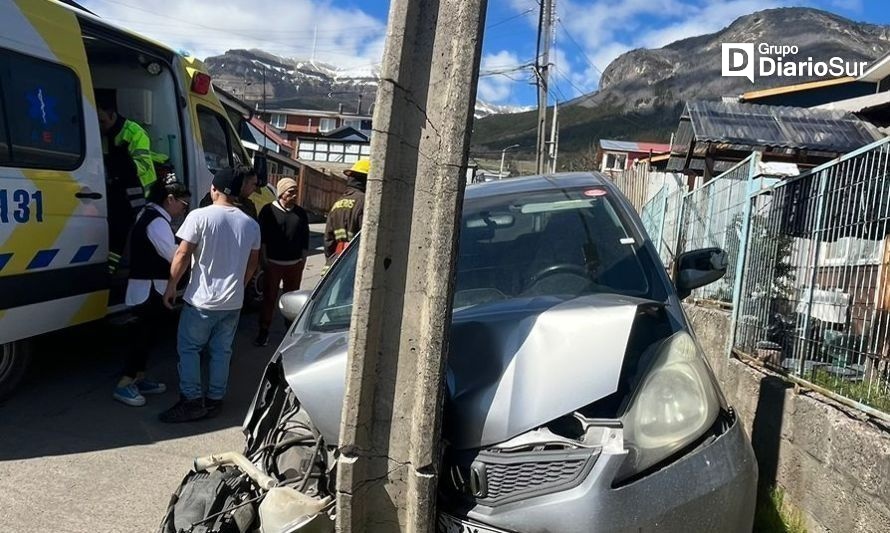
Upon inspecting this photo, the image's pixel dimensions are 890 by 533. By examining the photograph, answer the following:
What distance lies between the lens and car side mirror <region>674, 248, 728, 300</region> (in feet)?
10.8

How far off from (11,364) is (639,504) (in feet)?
15.5

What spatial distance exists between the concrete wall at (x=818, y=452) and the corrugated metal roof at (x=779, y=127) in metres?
5.67

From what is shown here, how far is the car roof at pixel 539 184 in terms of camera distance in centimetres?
360

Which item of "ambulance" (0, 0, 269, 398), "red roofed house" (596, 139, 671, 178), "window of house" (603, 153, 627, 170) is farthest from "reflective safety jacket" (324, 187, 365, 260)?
"window of house" (603, 153, 627, 170)

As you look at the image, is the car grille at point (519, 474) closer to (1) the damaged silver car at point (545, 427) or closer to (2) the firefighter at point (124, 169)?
(1) the damaged silver car at point (545, 427)

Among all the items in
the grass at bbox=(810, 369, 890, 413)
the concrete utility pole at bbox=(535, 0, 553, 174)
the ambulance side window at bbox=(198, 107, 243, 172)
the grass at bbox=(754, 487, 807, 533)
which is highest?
the concrete utility pole at bbox=(535, 0, 553, 174)

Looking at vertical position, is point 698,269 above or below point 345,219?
below

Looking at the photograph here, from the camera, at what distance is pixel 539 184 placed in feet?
12.1

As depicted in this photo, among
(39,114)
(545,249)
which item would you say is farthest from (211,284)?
(545,249)

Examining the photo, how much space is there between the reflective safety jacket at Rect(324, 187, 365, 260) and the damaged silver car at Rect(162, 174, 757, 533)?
3.64 m

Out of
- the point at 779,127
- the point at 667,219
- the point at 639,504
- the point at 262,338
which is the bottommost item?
the point at 262,338

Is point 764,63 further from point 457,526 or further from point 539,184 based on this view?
point 457,526

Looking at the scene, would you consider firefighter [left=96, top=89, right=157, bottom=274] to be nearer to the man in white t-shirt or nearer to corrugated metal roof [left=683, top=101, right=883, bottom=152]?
the man in white t-shirt

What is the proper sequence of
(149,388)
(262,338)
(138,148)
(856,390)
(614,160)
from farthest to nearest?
(614,160) → (262,338) → (138,148) → (149,388) → (856,390)
